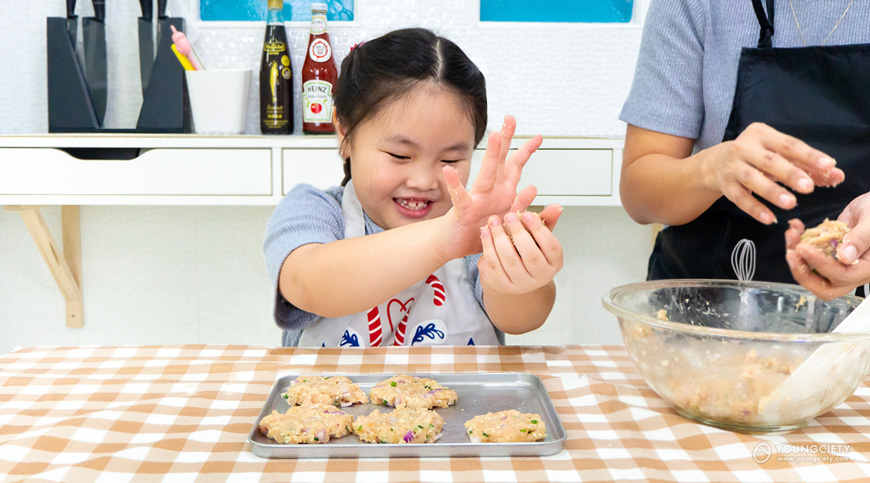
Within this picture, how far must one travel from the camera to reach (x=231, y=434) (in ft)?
2.22

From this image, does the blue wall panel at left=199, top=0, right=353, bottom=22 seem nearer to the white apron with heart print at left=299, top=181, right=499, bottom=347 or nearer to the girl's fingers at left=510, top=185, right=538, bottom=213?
the white apron with heart print at left=299, top=181, right=499, bottom=347

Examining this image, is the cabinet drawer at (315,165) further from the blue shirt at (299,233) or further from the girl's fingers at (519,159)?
the girl's fingers at (519,159)

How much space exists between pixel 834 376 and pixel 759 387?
68 millimetres

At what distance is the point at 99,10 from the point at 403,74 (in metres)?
1.31

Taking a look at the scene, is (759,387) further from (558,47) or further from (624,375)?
(558,47)

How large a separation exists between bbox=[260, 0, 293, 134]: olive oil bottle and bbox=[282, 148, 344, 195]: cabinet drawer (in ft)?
0.80

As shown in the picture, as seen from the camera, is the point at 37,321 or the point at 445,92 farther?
the point at 37,321

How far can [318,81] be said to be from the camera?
196 centimetres

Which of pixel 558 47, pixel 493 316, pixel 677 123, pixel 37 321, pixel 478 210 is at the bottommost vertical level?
pixel 37 321

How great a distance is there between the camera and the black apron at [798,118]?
1.04 metres

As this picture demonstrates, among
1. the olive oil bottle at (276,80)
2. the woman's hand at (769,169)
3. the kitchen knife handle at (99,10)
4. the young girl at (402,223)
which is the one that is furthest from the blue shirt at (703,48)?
the kitchen knife handle at (99,10)

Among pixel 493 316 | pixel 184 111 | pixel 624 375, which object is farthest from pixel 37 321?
pixel 624 375

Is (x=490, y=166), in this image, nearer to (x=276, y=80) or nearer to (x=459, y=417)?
(x=459, y=417)

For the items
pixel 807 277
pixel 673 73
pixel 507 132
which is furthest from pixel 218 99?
pixel 807 277
